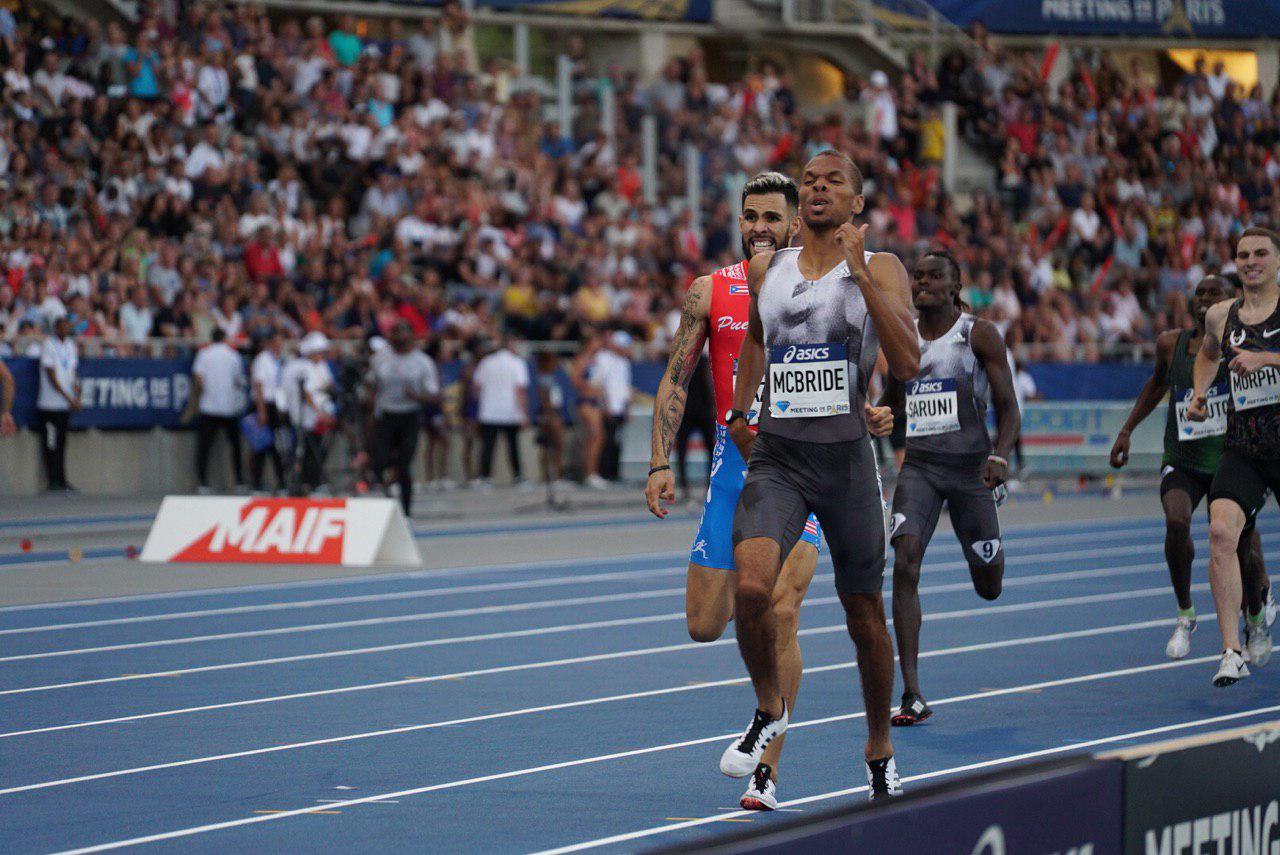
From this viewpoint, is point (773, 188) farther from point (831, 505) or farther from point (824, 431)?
point (831, 505)

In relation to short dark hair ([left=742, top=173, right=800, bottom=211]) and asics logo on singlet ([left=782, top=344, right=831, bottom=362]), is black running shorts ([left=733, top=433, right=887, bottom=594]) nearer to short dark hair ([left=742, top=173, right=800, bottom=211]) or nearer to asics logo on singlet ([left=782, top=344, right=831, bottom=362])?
asics logo on singlet ([left=782, top=344, right=831, bottom=362])

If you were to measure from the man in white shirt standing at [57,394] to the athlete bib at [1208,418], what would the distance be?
14341mm

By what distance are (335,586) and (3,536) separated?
5.11 meters

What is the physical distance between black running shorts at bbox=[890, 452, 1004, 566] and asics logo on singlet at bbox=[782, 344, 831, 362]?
294 centimetres

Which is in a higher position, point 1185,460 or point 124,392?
point 124,392

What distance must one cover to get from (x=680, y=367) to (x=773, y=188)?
2.72ft

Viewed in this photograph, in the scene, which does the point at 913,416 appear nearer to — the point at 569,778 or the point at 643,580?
the point at 569,778

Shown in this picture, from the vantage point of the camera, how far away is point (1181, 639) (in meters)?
11.6

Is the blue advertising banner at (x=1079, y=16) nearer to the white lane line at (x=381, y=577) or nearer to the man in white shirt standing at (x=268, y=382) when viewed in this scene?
the white lane line at (x=381, y=577)

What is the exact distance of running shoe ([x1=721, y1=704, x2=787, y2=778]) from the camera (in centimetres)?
752

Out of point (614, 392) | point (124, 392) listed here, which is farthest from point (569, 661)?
point (614, 392)

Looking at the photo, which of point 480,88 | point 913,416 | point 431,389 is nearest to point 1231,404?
point 913,416

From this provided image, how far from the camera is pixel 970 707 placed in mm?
10125

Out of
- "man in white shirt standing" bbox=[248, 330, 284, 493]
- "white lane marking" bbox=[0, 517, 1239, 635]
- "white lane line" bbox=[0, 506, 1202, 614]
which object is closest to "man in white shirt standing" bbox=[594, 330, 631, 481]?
"man in white shirt standing" bbox=[248, 330, 284, 493]
